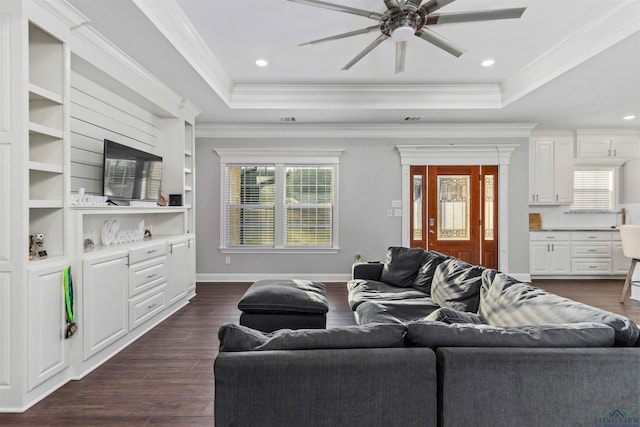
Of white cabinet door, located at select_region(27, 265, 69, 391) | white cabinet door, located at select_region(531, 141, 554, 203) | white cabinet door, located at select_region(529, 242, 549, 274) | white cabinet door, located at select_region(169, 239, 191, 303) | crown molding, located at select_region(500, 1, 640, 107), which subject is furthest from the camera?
white cabinet door, located at select_region(531, 141, 554, 203)

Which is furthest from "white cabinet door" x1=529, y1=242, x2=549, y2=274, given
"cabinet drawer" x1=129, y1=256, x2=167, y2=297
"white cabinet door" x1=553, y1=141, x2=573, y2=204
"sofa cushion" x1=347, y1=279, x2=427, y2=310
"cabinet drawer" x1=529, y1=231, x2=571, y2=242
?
"cabinet drawer" x1=129, y1=256, x2=167, y2=297

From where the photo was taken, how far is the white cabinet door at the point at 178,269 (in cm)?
404

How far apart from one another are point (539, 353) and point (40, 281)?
9.21 feet

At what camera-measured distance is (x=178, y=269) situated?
4.23m

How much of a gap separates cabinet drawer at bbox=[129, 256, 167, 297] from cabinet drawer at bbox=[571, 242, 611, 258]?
642 centimetres

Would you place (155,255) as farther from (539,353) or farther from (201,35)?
(539,353)

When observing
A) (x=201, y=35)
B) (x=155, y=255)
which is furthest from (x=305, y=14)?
(x=155, y=255)

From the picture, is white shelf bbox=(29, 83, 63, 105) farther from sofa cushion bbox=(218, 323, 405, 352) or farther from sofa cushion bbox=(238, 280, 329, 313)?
sofa cushion bbox=(218, 323, 405, 352)

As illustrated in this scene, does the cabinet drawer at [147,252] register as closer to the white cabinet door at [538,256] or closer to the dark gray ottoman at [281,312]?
the dark gray ottoman at [281,312]

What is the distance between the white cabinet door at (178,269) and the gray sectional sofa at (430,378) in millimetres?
3019

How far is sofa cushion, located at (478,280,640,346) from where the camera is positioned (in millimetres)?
1405

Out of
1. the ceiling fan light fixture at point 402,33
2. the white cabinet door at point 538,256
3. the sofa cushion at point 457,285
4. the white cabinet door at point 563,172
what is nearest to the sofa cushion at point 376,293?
the sofa cushion at point 457,285

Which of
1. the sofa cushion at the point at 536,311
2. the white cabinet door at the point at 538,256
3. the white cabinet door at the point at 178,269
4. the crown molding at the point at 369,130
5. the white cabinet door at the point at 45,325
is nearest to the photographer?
the sofa cushion at the point at 536,311

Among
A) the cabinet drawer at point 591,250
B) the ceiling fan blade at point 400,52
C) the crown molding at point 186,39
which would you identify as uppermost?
the crown molding at point 186,39
